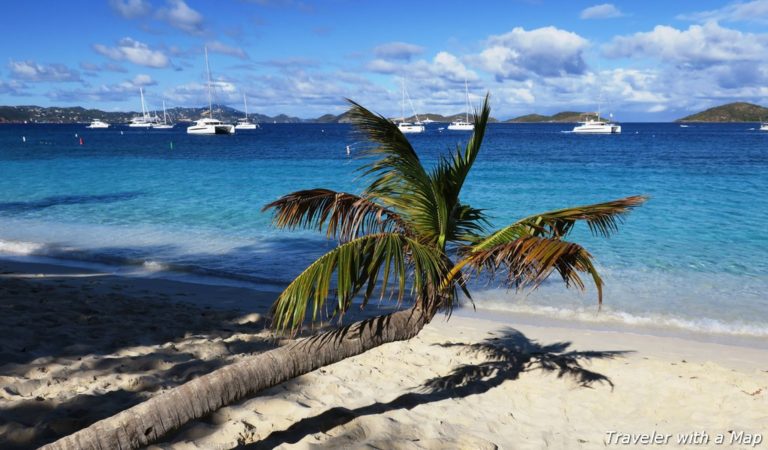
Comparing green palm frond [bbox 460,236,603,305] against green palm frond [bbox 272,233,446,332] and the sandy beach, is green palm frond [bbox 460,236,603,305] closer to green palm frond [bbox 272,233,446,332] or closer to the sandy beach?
green palm frond [bbox 272,233,446,332]

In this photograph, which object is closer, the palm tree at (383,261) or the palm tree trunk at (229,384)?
the palm tree trunk at (229,384)

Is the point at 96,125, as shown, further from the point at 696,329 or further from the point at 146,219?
the point at 696,329

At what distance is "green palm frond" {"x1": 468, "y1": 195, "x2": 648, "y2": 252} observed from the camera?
13.6 ft

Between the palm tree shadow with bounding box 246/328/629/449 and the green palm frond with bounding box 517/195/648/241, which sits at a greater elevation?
the green palm frond with bounding box 517/195/648/241

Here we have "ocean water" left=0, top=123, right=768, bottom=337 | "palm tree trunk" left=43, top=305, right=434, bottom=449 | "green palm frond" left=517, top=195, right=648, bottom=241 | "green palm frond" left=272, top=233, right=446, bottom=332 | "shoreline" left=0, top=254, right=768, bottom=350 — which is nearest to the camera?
"palm tree trunk" left=43, top=305, right=434, bottom=449

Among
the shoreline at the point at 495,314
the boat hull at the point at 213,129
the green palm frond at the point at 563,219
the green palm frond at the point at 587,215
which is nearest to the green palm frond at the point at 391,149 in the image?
the green palm frond at the point at 563,219

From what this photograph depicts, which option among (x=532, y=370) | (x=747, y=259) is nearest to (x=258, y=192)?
(x=747, y=259)

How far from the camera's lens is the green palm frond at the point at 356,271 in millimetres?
3582

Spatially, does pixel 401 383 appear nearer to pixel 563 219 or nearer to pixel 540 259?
pixel 563 219

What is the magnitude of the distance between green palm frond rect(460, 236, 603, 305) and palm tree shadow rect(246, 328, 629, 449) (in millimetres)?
1839

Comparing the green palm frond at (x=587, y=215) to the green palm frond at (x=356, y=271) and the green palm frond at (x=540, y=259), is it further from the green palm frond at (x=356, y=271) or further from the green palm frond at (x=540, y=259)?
the green palm frond at (x=356, y=271)

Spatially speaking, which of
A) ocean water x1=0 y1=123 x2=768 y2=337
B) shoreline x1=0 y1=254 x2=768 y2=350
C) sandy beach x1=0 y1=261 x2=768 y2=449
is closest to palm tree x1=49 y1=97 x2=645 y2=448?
ocean water x1=0 y1=123 x2=768 y2=337

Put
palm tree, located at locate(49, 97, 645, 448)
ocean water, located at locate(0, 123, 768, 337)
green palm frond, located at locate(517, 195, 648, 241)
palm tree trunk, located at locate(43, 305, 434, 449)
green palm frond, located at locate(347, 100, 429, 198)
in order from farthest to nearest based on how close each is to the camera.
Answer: ocean water, located at locate(0, 123, 768, 337), green palm frond, located at locate(347, 100, 429, 198), green palm frond, located at locate(517, 195, 648, 241), palm tree, located at locate(49, 97, 645, 448), palm tree trunk, located at locate(43, 305, 434, 449)

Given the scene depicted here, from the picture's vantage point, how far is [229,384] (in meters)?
3.32
